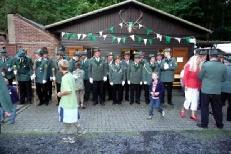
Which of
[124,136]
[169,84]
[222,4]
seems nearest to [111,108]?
[169,84]

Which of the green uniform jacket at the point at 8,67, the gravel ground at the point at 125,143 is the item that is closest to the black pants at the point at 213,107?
the gravel ground at the point at 125,143

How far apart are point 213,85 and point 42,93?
664 cm

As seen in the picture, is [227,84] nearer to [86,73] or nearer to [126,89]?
[126,89]

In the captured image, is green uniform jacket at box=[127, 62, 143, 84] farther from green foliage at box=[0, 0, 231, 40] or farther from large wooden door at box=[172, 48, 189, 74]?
green foliage at box=[0, 0, 231, 40]

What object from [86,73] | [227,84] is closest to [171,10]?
[86,73]

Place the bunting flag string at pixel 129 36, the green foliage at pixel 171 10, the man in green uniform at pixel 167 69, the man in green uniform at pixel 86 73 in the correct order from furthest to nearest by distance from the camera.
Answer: the green foliage at pixel 171 10 < the bunting flag string at pixel 129 36 < the man in green uniform at pixel 86 73 < the man in green uniform at pixel 167 69

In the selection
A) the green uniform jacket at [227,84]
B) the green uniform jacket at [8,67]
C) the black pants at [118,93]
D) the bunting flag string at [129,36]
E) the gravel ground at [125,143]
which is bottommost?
the gravel ground at [125,143]

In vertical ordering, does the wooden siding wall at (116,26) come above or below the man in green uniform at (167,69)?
above

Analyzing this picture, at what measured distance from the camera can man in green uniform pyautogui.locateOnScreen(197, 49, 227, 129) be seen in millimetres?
8828

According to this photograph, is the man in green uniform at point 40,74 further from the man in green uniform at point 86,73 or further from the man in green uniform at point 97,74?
the man in green uniform at point 97,74

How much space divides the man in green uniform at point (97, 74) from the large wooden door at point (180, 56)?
241 inches

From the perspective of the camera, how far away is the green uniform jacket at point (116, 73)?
42.1 feet

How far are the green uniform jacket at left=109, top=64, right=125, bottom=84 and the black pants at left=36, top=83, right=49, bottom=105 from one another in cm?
245

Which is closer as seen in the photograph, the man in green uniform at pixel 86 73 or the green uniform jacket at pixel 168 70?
the green uniform jacket at pixel 168 70
